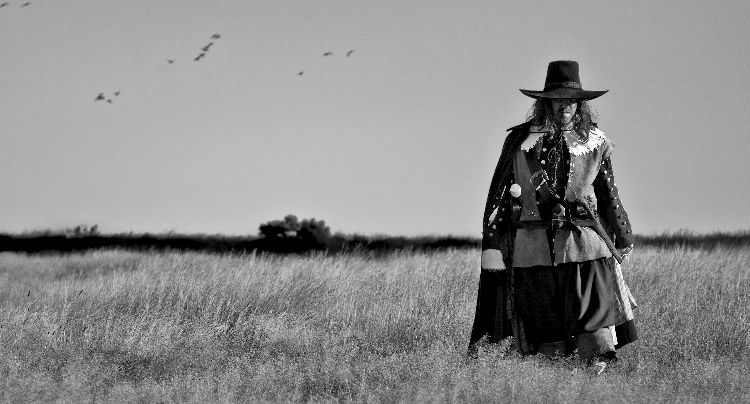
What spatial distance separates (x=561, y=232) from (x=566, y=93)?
973 millimetres

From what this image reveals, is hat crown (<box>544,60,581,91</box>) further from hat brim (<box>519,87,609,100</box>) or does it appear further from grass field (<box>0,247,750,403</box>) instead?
grass field (<box>0,247,750,403</box>)

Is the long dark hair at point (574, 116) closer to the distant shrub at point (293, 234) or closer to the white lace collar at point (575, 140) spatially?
the white lace collar at point (575, 140)

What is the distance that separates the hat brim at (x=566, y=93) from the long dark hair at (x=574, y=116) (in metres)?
0.13

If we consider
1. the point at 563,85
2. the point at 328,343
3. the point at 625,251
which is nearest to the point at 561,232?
the point at 625,251

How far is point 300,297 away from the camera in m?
11.1

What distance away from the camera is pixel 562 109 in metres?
7.55

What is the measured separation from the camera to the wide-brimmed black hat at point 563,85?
7.45 metres

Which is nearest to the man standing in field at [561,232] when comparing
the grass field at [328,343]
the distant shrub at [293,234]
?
the grass field at [328,343]

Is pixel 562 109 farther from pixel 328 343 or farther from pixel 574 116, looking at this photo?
pixel 328 343

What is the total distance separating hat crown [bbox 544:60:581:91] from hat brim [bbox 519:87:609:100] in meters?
0.03

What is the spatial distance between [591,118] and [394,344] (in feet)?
8.46

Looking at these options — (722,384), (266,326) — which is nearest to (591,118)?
(722,384)

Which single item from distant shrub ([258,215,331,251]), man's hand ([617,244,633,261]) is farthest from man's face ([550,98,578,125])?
distant shrub ([258,215,331,251])

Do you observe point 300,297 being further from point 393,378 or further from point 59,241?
point 59,241
